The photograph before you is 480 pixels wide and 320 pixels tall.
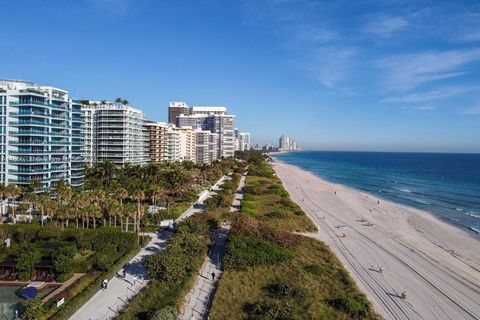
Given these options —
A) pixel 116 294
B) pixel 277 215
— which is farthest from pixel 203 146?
pixel 116 294

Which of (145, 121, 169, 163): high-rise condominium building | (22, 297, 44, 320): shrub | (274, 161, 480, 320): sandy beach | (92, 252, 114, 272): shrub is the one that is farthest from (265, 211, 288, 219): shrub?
(145, 121, 169, 163): high-rise condominium building

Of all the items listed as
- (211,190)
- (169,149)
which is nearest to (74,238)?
(211,190)

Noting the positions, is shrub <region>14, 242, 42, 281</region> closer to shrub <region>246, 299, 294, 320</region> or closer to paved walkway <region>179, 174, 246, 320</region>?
paved walkway <region>179, 174, 246, 320</region>

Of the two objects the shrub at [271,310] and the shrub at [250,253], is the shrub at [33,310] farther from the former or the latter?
the shrub at [250,253]

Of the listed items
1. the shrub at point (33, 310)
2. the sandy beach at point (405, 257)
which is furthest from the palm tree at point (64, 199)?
the sandy beach at point (405, 257)

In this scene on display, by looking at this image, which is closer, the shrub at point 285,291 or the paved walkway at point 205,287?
the paved walkway at point 205,287

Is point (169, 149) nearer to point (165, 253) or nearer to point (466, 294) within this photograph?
point (165, 253)
